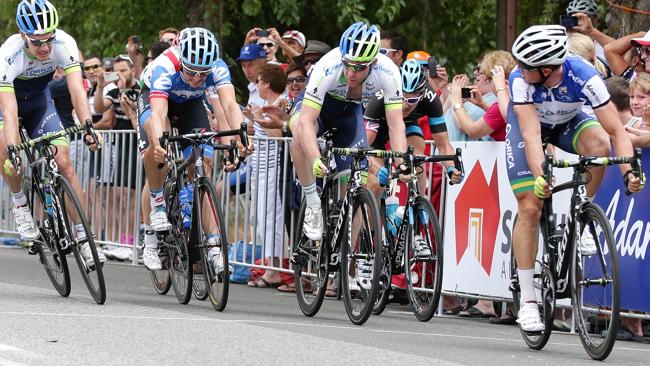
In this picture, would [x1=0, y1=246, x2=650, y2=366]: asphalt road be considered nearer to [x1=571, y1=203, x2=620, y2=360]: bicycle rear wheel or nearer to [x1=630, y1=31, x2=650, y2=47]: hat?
[x1=571, y1=203, x2=620, y2=360]: bicycle rear wheel

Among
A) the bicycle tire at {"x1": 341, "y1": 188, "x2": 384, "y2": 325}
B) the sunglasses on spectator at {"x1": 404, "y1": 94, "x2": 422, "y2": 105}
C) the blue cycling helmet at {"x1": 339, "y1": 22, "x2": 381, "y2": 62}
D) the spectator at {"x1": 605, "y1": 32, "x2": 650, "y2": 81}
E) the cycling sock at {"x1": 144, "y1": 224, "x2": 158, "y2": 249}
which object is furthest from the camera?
the spectator at {"x1": 605, "y1": 32, "x2": 650, "y2": 81}

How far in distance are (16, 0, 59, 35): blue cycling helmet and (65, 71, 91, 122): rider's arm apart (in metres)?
0.42

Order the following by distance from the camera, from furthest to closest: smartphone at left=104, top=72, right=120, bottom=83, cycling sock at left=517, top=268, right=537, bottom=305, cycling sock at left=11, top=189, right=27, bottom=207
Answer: smartphone at left=104, top=72, right=120, bottom=83
cycling sock at left=11, top=189, right=27, bottom=207
cycling sock at left=517, top=268, right=537, bottom=305

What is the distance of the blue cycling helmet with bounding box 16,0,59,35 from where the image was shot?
37.8 ft

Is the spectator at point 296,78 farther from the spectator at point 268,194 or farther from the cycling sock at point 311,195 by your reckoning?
the cycling sock at point 311,195

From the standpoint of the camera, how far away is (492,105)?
12.2 m

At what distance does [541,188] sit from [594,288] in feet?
2.24

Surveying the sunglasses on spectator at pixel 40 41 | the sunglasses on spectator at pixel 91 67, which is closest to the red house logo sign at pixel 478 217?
the sunglasses on spectator at pixel 40 41

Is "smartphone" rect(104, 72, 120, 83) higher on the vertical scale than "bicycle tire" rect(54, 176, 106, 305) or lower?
higher

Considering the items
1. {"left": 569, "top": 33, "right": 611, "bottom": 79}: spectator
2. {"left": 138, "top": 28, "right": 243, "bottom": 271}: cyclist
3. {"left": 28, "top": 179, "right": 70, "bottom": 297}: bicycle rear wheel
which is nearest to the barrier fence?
{"left": 569, "top": 33, "right": 611, "bottom": 79}: spectator

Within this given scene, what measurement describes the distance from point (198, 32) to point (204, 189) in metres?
1.15

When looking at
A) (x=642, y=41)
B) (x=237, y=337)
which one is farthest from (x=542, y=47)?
(x=237, y=337)

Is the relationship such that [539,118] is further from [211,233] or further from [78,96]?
[78,96]

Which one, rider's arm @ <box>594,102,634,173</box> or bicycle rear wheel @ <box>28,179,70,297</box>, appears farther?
bicycle rear wheel @ <box>28,179,70,297</box>
